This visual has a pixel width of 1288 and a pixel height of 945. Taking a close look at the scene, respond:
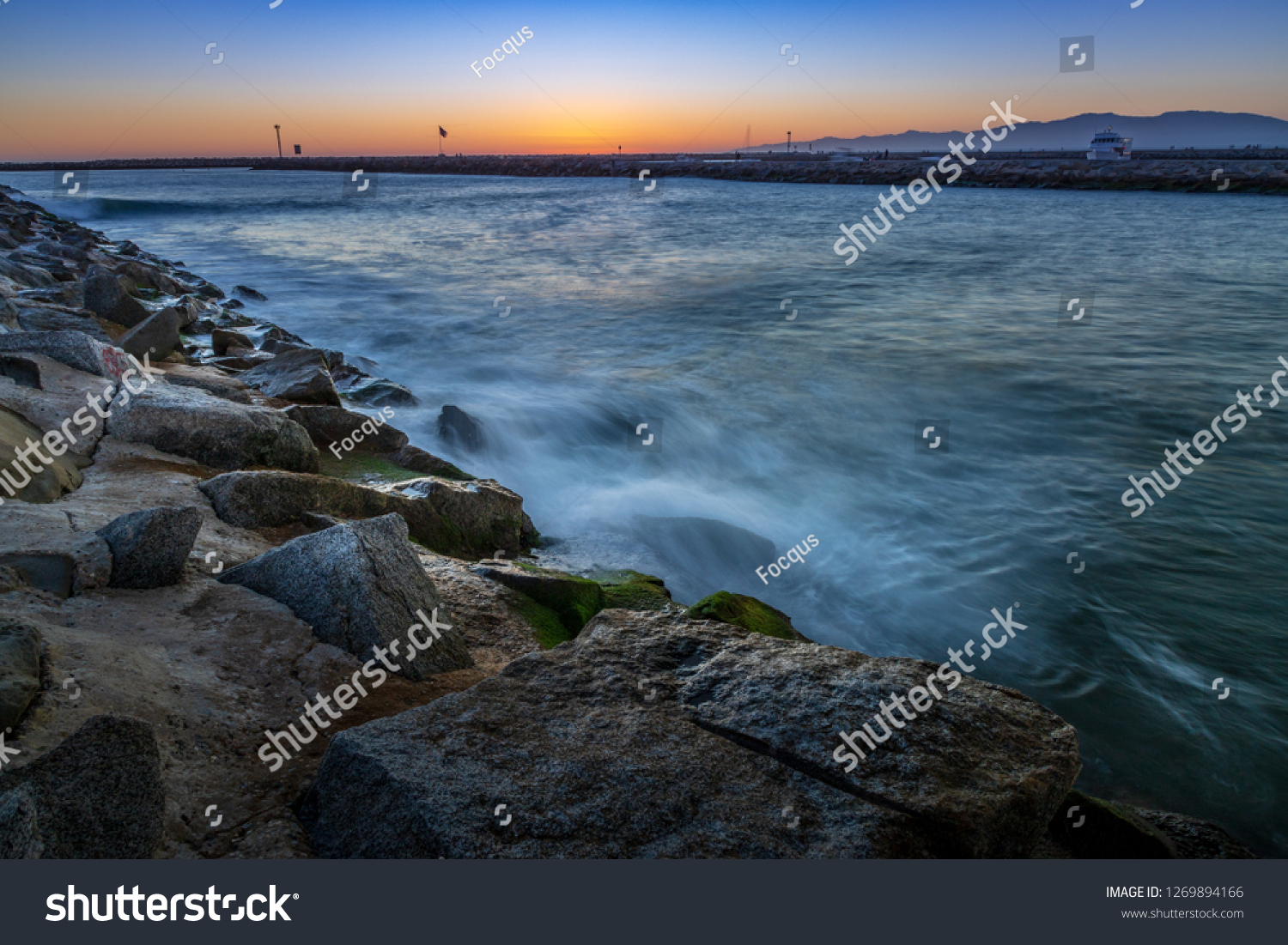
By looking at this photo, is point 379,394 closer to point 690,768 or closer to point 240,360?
point 240,360

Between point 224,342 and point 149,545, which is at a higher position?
point 224,342

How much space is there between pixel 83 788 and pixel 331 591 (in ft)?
4.43

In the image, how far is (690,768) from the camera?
2559mm

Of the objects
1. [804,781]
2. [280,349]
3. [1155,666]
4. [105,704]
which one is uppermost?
[280,349]

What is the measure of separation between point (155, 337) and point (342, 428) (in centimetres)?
348

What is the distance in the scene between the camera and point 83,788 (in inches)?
80.4

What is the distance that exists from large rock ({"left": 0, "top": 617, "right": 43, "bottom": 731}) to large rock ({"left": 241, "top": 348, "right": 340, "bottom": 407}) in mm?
5224

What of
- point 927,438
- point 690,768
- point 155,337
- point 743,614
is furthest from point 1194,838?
point 155,337

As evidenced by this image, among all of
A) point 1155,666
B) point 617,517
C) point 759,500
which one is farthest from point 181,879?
point 759,500

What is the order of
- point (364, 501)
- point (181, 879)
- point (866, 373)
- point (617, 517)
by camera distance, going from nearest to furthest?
point (181, 879) < point (364, 501) < point (617, 517) < point (866, 373)

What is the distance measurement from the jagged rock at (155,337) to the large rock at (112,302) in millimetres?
2188

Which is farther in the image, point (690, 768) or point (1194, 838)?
point (1194, 838)

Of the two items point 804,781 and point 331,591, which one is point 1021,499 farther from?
point 331,591

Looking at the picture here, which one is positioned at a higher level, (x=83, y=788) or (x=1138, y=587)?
(x=83, y=788)
